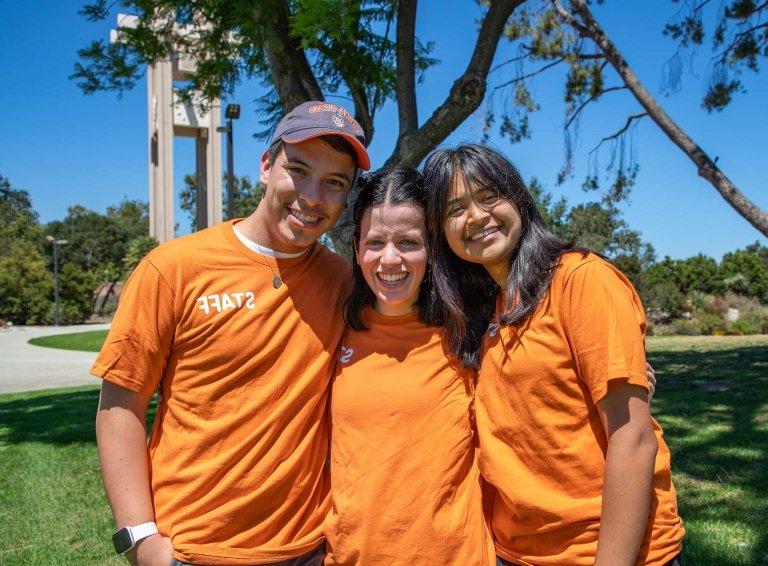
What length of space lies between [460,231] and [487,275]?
301 mm

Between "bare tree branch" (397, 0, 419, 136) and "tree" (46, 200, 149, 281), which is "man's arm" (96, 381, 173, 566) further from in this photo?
"tree" (46, 200, 149, 281)

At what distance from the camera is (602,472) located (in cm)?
190

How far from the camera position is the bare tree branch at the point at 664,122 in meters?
8.98

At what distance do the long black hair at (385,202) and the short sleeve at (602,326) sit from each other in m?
0.57

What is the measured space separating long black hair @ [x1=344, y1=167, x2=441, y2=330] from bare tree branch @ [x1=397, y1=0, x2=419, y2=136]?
3.69 meters

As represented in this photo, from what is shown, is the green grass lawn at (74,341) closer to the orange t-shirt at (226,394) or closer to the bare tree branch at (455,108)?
the bare tree branch at (455,108)

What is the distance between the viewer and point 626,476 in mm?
1794

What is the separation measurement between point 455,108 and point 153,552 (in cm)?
446

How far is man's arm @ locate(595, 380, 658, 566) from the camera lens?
5.86ft

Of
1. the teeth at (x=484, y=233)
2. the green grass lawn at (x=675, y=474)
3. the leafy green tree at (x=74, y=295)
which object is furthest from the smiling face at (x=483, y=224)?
the leafy green tree at (x=74, y=295)

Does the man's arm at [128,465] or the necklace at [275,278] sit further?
the necklace at [275,278]

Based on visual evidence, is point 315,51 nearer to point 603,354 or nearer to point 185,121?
point 603,354

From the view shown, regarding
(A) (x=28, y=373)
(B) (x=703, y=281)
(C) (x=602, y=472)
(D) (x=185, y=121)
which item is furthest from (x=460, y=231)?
(B) (x=703, y=281)

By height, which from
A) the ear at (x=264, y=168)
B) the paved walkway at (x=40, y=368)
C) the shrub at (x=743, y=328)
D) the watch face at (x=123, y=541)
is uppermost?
the ear at (x=264, y=168)
